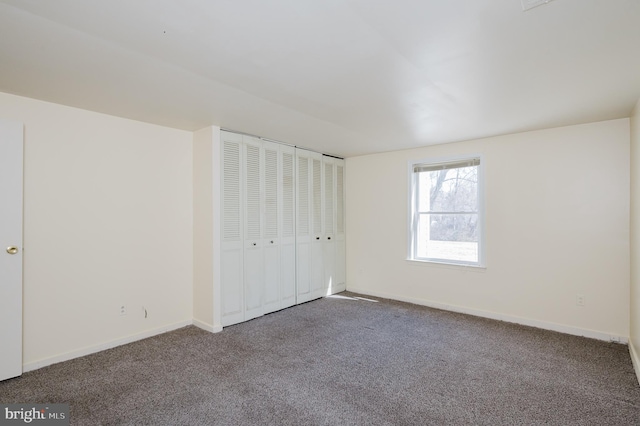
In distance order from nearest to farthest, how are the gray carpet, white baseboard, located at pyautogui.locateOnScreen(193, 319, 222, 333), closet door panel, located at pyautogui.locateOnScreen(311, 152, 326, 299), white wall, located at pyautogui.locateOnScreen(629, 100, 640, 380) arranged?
the gray carpet
white wall, located at pyautogui.locateOnScreen(629, 100, 640, 380)
white baseboard, located at pyautogui.locateOnScreen(193, 319, 222, 333)
closet door panel, located at pyautogui.locateOnScreen(311, 152, 326, 299)

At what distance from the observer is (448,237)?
4.70 meters

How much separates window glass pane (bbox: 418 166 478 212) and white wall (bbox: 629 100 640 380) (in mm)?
1560

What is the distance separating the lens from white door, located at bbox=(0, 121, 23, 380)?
8.64ft

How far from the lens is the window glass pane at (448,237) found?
449cm

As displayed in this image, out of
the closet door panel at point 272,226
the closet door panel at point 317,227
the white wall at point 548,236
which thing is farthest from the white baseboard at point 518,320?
the closet door panel at point 272,226

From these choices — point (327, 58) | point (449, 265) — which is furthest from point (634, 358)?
point (327, 58)

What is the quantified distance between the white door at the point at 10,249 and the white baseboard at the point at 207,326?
1593 millimetres

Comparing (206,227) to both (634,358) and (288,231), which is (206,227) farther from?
(634,358)

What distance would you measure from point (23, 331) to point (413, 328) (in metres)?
3.79

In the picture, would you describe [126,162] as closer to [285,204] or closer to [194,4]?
[285,204]

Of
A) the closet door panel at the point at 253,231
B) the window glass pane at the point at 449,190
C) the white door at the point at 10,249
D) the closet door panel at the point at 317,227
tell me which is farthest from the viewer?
the closet door panel at the point at 317,227

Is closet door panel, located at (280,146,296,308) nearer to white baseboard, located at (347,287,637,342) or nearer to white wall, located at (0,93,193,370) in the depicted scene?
white wall, located at (0,93,193,370)

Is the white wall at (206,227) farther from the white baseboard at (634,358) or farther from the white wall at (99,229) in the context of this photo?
the white baseboard at (634,358)

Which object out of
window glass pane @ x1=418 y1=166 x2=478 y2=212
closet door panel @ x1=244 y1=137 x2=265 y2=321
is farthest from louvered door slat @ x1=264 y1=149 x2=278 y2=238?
window glass pane @ x1=418 y1=166 x2=478 y2=212
